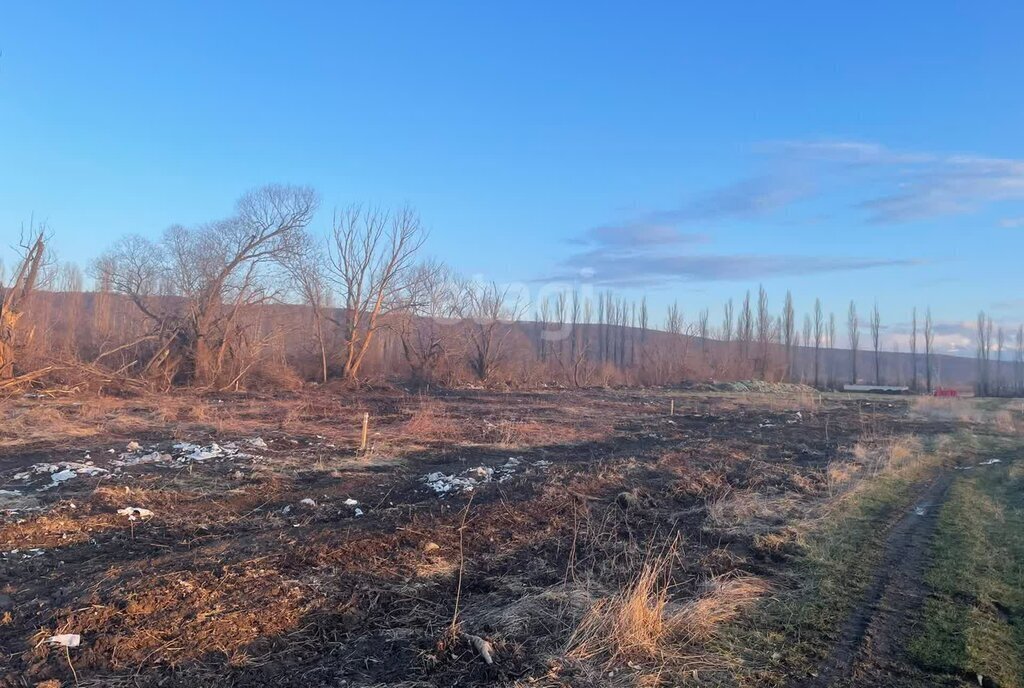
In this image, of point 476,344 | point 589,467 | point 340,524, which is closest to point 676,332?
point 476,344

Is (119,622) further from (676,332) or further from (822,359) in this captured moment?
(822,359)

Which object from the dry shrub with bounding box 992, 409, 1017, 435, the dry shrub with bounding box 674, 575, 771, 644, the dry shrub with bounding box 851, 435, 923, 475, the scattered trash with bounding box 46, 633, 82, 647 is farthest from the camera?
the dry shrub with bounding box 992, 409, 1017, 435

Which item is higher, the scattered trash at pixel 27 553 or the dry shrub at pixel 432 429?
the dry shrub at pixel 432 429

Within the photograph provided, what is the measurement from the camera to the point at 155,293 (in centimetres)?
3231

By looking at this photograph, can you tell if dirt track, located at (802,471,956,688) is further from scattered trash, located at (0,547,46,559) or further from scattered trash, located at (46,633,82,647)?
scattered trash, located at (0,547,46,559)

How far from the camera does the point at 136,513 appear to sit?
8586mm

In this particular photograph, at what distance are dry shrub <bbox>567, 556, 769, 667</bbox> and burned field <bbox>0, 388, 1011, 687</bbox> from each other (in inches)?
0.7

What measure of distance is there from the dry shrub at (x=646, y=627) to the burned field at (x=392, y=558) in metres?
0.02

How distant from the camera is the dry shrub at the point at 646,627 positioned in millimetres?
4691

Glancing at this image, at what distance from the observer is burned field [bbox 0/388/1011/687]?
178 inches

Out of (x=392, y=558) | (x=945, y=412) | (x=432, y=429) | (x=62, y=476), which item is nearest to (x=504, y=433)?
(x=432, y=429)

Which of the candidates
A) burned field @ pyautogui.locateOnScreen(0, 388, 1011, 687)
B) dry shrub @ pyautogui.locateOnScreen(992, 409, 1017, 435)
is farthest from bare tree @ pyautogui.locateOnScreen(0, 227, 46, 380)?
dry shrub @ pyautogui.locateOnScreen(992, 409, 1017, 435)

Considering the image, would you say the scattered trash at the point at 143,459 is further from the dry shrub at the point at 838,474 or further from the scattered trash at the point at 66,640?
the dry shrub at the point at 838,474

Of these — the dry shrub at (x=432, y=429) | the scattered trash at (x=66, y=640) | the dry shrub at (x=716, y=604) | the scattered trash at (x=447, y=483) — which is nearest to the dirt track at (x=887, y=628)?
the dry shrub at (x=716, y=604)
